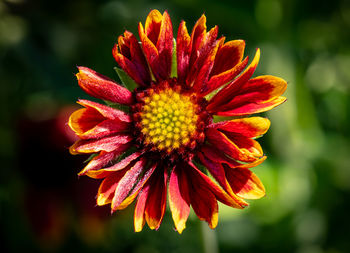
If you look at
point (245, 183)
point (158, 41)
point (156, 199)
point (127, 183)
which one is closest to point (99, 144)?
point (127, 183)

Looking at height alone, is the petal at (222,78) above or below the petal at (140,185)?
above

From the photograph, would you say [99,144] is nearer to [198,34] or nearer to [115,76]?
[198,34]

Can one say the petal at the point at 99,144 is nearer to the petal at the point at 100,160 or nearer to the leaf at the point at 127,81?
the petal at the point at 100,160

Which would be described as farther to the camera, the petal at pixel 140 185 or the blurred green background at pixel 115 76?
the blurred green background at pixel 115 76

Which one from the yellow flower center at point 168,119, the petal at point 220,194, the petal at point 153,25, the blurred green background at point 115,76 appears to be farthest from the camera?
the blurred green background at point 115,76

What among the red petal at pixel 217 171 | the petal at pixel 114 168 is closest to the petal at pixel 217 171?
the red petal at pixel 217 171

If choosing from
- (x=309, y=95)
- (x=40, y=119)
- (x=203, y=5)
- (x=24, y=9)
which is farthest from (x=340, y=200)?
(x=24, y=9)

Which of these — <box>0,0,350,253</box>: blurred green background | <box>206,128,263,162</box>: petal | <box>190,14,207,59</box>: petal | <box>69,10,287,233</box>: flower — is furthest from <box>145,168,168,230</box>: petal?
<box>0,0,350,253</box>: blurred green background
